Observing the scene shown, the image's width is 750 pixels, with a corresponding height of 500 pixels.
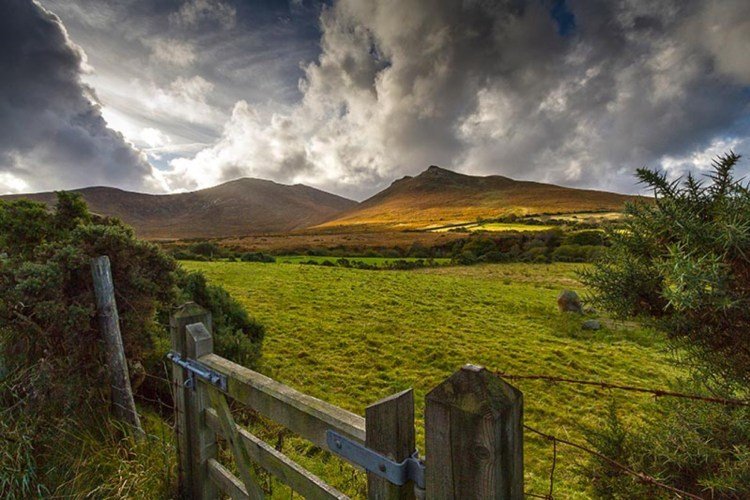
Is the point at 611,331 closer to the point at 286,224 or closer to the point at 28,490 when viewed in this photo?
the point at 28,490

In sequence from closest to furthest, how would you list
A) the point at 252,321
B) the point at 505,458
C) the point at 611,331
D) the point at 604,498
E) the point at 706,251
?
1. the point at 505,458
2. the point at 706,251
3. the point at 604,498
4. the point at 252,321
5. the point at 611,331

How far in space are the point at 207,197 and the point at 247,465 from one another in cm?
21187

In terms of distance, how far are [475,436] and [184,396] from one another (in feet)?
9.22

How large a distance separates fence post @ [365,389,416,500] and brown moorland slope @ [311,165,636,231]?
89.7 meters

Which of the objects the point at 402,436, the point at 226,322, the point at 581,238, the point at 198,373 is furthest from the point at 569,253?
the point at 402,436

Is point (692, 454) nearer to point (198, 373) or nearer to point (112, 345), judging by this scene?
point (198, 373)

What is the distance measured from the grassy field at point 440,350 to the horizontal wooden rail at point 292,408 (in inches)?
74.0

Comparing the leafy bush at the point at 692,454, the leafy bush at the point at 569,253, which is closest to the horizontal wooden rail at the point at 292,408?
the leafy bush at the point at 692,454

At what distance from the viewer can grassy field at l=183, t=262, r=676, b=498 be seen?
608 centimetres

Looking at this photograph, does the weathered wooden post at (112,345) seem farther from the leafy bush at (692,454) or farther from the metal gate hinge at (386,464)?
the leafy bush at (692,454)

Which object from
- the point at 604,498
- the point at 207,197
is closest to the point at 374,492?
the point at 604,498

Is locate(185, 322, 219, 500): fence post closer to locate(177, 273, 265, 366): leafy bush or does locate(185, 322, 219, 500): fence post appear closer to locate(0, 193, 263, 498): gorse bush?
locate(0, 193, 263, 498): gorse bush

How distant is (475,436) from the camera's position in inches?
49.6

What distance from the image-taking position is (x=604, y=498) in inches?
137
